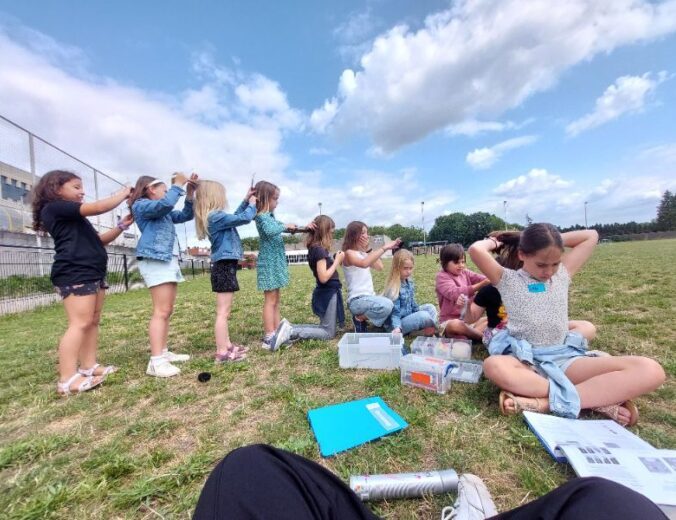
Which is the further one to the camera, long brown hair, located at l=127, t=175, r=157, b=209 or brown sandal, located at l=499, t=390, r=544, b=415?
→ long brown hair, located at l=127, t=175, r=157, b=209

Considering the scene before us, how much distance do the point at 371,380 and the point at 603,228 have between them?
115m

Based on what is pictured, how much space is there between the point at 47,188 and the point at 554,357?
410 centimetres

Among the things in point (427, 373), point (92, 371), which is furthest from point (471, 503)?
point (92, 371)

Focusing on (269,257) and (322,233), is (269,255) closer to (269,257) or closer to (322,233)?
(269,257)

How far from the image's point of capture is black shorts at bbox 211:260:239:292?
3.47m

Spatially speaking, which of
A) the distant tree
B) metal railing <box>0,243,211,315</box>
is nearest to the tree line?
the distant tree

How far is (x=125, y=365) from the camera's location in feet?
12.0

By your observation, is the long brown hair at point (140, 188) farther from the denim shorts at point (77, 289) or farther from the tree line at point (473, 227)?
the tree line at point (473, 227)

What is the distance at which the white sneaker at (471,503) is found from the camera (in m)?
1.26

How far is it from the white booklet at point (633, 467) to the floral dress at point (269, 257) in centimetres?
296

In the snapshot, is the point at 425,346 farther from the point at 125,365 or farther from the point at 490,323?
the point at 125,365

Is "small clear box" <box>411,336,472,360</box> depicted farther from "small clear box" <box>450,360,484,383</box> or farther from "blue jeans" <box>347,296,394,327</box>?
"blue jeans" <box>347,296,394,327</box>

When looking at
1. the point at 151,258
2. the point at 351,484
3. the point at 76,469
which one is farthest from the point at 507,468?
the point at 151,258

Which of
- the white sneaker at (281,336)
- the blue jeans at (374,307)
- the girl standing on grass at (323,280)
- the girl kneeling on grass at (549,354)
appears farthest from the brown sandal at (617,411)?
the white sneaker at (281,336)
